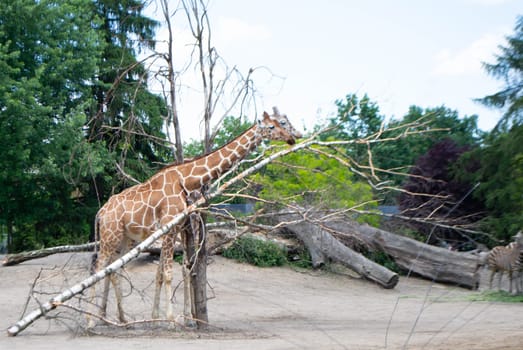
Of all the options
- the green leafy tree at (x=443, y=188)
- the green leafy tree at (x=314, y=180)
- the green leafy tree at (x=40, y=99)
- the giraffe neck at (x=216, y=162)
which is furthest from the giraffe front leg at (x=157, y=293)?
the green leafy tree at (x=443, y=188)

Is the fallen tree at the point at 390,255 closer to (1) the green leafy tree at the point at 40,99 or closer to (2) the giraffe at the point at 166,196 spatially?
(2) the giraffe at the point at 166,196

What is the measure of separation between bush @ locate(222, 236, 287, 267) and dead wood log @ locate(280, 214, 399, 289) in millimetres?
865

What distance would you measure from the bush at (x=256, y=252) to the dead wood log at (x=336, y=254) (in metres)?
0.87

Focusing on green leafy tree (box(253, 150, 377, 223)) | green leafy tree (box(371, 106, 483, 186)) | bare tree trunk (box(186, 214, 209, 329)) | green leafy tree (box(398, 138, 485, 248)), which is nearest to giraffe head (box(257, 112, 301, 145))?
bare tree trunk (box(186, 214, 209, 329))

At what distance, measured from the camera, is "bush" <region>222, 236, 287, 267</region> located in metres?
20.5

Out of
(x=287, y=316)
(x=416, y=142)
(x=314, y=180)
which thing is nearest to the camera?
(x=287, y=316)

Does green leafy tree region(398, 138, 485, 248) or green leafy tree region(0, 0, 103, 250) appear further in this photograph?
green leafy tree region(398, 138, 485, 248)

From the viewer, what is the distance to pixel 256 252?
2050 centimetres

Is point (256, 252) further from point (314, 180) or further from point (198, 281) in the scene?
point (198, 281)

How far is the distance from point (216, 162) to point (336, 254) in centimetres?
889

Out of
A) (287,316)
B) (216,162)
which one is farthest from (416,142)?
(216,162)

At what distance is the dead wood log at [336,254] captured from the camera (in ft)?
62.7

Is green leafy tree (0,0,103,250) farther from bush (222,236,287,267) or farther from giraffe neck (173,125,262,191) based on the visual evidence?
giraffe neck (173,125,262,191)

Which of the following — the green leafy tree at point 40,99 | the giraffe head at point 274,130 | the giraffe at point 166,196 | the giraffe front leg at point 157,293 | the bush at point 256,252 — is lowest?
the giraffe front leg at point 157,293
